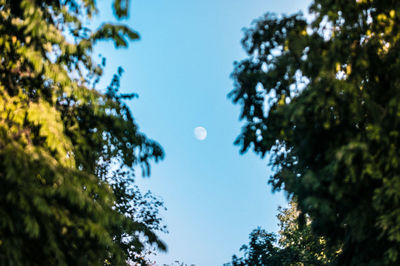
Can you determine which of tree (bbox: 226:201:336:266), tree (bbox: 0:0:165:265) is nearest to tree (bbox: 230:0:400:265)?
tree (bbox: 0:0:165:265)

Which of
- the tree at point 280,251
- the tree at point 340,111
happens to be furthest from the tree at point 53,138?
the tree at point 280,251

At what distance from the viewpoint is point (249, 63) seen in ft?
29.8

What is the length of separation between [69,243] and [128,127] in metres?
2.61

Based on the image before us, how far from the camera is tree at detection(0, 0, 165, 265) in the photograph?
6.35m

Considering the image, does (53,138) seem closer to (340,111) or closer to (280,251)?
(340,111)

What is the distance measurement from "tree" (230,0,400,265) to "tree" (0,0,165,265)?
2987mm

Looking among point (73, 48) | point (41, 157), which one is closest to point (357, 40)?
point (73, 48)

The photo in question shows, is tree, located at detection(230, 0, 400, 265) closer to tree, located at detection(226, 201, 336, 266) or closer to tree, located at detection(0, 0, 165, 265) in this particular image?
tree, located at detection(0, 0, 165, 265)

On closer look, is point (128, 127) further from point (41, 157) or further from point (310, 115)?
point (310, 115)

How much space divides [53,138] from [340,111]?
5413mm

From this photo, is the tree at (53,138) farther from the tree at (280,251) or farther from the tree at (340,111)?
the tree at (280,251)

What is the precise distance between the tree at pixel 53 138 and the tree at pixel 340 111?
299 cm

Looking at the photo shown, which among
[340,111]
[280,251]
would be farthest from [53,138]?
[280,251]

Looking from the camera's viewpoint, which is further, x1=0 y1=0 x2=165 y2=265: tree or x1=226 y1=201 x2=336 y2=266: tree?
x1=226 y1=201 x2=336 y2=266: tree
